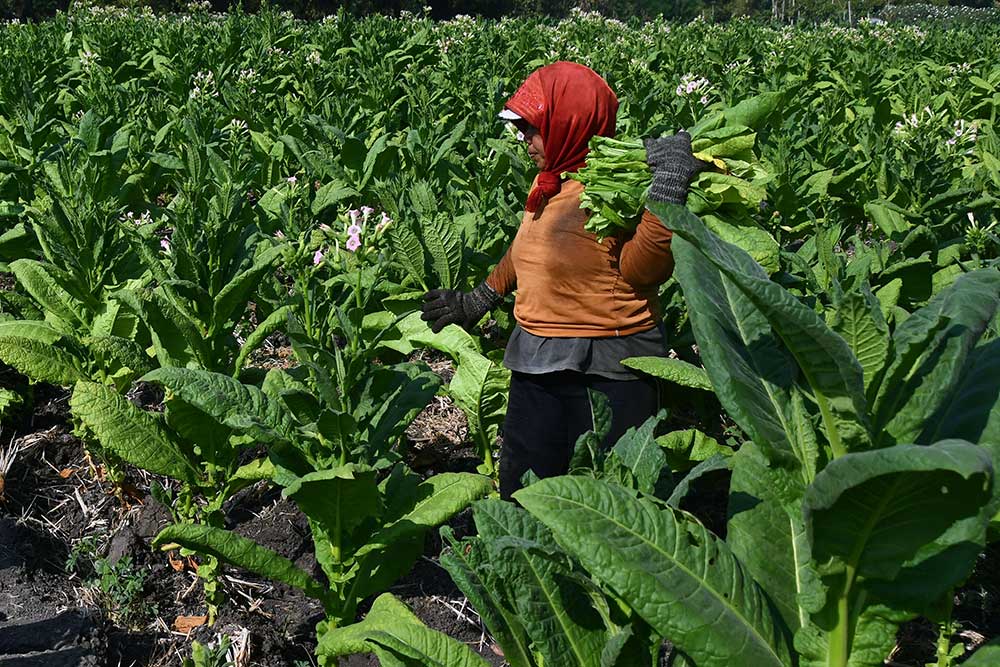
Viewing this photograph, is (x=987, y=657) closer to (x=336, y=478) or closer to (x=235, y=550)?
(x=336, y=478)

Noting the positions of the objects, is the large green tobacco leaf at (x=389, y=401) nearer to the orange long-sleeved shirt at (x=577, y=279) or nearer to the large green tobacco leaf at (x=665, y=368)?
the orange long-sleeved shirt at (x=577, y=279)

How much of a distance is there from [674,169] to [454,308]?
1352mm

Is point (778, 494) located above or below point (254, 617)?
above

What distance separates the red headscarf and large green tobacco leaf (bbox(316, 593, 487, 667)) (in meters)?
1.43

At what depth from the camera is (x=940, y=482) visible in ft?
4.70

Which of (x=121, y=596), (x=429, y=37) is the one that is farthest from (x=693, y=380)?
(x=429, y=37)

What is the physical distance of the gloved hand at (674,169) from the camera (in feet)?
9.18

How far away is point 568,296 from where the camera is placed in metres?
3.35

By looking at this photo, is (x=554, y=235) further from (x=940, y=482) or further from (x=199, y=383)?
(x=940, y=482)

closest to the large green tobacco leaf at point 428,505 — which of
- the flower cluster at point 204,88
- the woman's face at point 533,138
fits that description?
the woman's face at point 533,138

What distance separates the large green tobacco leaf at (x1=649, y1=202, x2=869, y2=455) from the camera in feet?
4.57

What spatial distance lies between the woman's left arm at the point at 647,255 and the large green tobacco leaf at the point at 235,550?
1297 mm

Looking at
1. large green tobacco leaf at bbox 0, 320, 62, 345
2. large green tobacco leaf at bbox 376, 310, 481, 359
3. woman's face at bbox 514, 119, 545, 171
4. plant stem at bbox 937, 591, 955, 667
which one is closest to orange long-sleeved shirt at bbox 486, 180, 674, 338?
woman's face at bbox 514, 119, 545, 171

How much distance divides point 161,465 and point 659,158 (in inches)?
71.9
